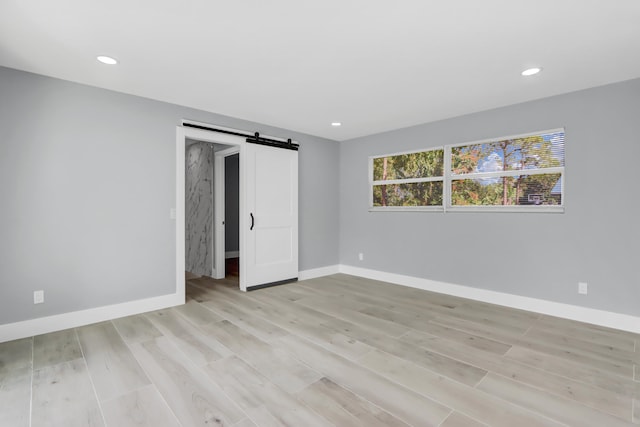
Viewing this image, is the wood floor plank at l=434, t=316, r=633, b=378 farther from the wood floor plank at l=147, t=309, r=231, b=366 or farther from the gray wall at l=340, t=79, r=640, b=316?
the wood floor plank at l=147, t=309, r=231, b=366

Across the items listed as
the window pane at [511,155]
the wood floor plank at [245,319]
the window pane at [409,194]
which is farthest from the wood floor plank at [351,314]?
the window pane at [511,155]

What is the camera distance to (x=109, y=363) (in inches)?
95.0

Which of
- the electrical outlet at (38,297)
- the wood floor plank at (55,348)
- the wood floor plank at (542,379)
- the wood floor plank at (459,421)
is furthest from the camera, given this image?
the electrical outlet at (38,297)

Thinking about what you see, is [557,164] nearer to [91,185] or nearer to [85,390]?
[85,390]

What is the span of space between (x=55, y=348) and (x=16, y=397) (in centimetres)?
78

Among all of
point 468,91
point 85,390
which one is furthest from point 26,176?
point 468,91

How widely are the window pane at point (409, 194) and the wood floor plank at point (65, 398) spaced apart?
4289 millimetres

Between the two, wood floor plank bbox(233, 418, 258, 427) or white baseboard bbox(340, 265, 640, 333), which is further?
white baseboard bbox(340, 265, 640, 333)

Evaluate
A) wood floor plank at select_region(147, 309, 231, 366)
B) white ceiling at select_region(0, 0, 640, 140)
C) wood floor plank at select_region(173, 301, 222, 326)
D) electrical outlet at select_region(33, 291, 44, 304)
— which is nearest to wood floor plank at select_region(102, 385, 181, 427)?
wood floor plank at select_region(147, 309, 231, 366)

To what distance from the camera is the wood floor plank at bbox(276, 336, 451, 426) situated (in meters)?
1.82

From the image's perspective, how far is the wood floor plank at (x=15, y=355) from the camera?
7.72 feet

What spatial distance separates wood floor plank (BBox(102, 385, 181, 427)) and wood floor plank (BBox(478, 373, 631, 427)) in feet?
6.53

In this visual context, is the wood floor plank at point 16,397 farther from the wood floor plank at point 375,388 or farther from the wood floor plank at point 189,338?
the wood floor plank at point 375,388

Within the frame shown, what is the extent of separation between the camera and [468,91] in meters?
3.42
